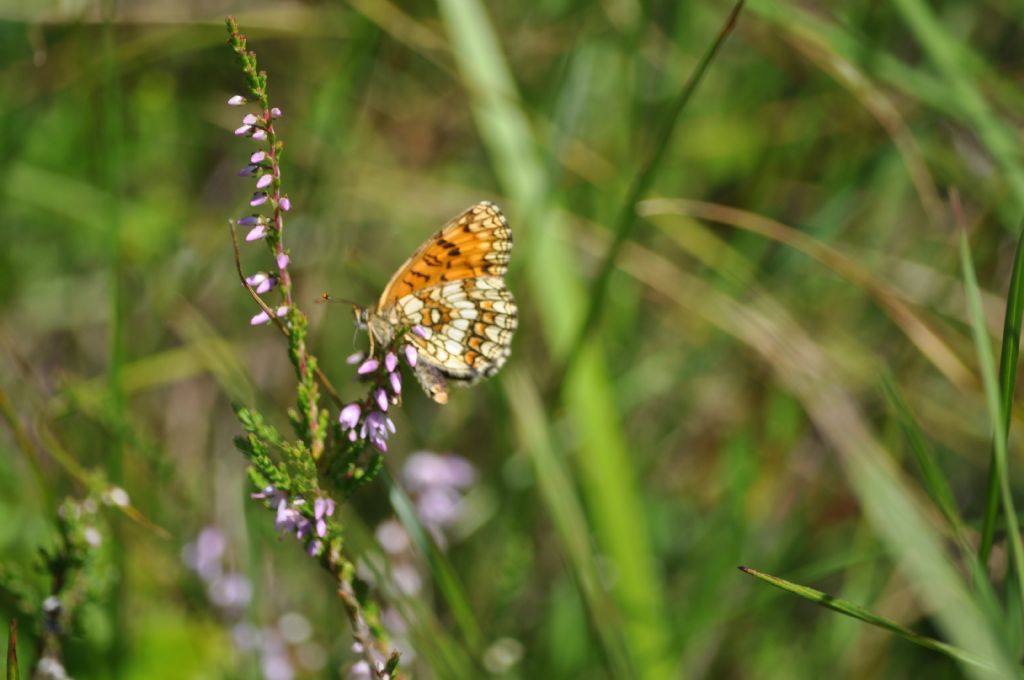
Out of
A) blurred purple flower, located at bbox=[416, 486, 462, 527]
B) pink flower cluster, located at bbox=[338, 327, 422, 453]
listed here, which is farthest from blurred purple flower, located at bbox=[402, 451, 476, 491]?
pink flower cluster, located at bbox=[338, 327, 422, 453]

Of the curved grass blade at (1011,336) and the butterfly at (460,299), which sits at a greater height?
the curved grass blade at (1011,336)

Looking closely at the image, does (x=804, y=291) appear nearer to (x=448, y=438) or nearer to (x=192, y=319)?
(x=448, y=438)

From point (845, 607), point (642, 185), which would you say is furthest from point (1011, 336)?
point (642, 185)

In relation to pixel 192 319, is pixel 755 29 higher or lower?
higher

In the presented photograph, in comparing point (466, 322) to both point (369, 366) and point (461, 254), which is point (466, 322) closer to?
point (461, 254)

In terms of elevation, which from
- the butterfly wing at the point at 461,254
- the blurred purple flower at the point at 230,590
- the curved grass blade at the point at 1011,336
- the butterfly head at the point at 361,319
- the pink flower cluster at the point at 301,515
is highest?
the curved grass blade at the point at 1011,336

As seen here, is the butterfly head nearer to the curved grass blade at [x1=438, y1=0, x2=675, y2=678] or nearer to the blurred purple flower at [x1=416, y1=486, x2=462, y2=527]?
the curved grass blade at [x1=438, y1=0, x2=675, y2=678]

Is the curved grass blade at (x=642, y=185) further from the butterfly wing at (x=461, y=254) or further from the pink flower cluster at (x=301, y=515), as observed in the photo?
the pink flower cluster at (x=301, y=515)

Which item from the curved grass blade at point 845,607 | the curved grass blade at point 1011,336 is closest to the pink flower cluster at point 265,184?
the curved grass blade at point 845,607

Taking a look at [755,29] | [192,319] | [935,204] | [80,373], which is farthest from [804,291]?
[80,373]
